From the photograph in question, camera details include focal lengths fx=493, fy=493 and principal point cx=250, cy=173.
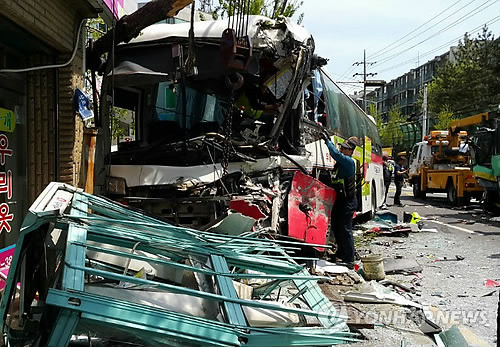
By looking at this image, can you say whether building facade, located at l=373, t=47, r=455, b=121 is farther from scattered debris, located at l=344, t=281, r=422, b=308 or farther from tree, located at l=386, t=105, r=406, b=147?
scattered debris, located at l=344, t=281, r=422, b=308

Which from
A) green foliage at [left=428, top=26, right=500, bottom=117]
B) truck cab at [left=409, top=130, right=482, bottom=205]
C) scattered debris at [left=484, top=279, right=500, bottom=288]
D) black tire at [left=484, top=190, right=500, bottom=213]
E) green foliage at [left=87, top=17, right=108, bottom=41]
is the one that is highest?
green foliage at [left=428, top=26, right=500, bottom=117]

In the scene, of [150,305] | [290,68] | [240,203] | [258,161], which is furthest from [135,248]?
[290,68]

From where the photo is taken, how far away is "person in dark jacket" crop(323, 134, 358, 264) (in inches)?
307

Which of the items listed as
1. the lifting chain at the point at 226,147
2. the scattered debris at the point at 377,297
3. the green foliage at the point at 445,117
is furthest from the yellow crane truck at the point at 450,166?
the green foliage at the point at 445,117

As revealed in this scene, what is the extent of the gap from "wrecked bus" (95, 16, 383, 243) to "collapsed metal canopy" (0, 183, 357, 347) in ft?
7.93

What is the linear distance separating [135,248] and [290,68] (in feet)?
14.2

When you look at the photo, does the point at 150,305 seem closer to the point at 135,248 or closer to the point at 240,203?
the point at 135,248

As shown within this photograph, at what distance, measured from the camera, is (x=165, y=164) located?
6.46 meters

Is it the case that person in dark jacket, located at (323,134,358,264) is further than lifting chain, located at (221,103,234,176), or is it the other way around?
person in dark jacket, located at (323,134,358,264)

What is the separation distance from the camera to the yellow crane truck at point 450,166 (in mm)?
18797

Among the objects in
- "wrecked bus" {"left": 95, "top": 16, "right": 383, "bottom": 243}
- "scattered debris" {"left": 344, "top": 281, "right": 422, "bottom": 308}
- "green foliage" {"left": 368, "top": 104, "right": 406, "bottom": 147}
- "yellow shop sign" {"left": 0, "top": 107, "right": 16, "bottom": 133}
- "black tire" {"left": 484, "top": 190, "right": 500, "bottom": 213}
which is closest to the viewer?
"yellow shop sign" {"left": 0, "top": 107, "right": 16, "bottom": 133}

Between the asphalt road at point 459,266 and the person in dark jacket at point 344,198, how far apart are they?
4.01 ft

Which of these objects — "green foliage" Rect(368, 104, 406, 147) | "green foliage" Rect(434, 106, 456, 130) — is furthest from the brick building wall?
"green foliage" Rect(368, 104, 406, 147)

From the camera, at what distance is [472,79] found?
37.8 m
